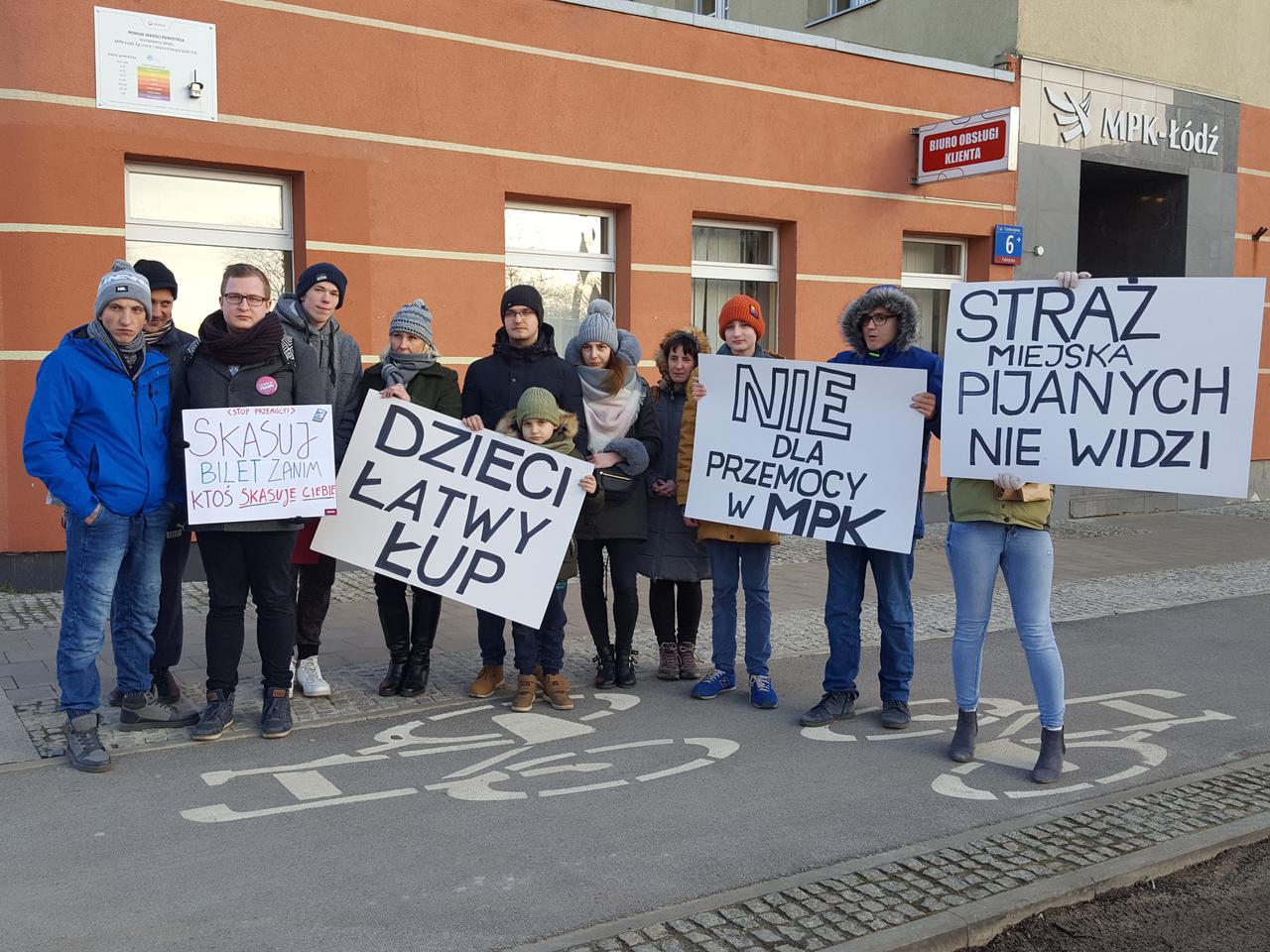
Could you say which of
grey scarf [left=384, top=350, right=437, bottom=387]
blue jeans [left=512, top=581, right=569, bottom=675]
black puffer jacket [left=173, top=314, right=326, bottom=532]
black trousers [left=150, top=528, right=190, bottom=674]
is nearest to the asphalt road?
blue jeans [left=512, top=581, right=569, bottom=675]

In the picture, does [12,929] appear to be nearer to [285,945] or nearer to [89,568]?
[285,945]

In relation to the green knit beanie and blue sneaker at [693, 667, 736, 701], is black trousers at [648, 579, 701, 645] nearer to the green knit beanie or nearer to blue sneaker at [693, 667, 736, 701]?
blue sneaker at [693, 667, 736, 701]

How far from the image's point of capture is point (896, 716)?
18.3ft

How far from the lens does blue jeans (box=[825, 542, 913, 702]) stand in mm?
5527

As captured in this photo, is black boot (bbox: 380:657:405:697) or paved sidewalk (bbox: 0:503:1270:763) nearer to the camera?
paved sidewalk (bbox: 0:503:1270:763)

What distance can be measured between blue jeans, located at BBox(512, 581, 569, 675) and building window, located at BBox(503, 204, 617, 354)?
221 inches

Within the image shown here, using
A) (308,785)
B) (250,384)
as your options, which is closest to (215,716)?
(308,785)

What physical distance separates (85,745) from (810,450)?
3.60 m

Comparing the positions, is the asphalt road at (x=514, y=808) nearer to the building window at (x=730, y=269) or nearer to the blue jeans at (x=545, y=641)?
the blue jeans at (x=545, y=641)

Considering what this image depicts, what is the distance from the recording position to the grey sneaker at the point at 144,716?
5383 millimetres

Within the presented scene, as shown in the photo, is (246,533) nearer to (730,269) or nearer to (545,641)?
(545,641)

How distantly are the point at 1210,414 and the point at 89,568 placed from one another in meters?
4.73

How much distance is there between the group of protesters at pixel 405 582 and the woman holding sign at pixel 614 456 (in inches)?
0.5

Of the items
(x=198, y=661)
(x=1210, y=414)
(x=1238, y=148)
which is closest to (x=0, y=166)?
(x=198, y=661)
